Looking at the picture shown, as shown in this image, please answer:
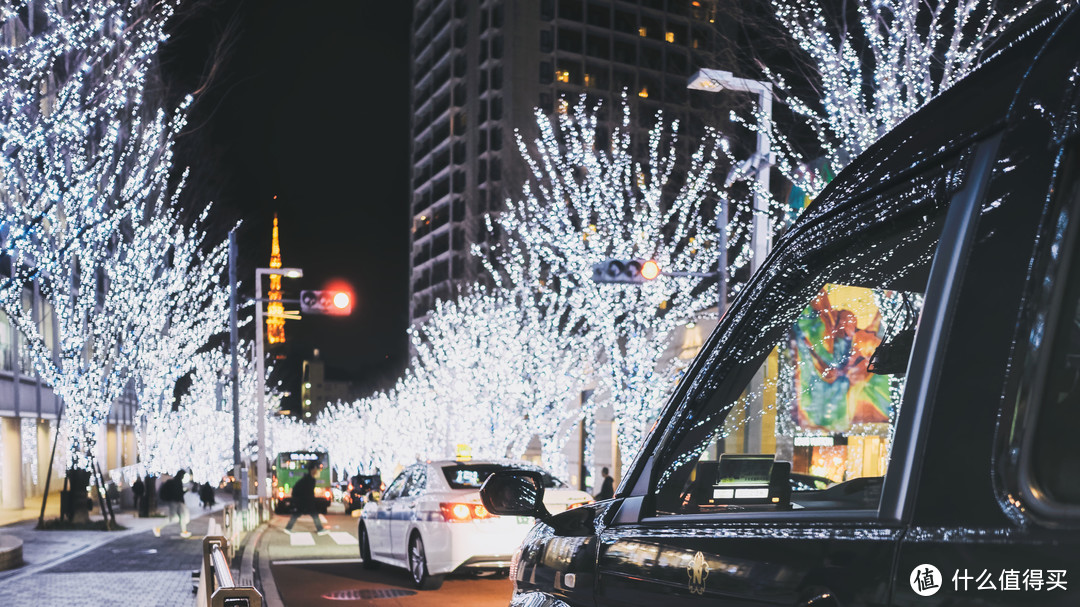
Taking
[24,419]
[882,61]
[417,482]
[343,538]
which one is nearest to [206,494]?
[24,419]

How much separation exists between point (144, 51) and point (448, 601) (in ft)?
36.8

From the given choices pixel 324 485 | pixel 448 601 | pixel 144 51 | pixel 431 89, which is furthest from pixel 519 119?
pixel 448 601

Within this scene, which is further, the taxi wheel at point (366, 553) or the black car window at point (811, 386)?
the taxi wheel at point (366, 553)

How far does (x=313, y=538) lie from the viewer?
21.3 m

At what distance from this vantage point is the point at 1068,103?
158 centimetres

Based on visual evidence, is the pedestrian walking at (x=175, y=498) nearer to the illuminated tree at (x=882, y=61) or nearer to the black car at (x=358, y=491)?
the black car at (x=358, y=491)

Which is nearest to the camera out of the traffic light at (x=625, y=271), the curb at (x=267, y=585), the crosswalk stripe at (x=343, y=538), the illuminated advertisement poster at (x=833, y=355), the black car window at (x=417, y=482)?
the illuminated advertisement poster at (x=833, y=355)

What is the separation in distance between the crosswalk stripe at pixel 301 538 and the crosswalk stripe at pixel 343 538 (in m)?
0.46

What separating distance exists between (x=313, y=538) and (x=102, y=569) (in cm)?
667

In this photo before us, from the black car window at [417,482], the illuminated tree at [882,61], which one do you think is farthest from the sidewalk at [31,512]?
the illuminated tree at [882,61]

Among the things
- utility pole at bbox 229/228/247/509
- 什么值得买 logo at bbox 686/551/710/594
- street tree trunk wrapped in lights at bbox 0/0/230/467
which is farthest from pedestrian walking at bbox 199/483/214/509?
什么值得买 logo at bbox 686/551/710/594

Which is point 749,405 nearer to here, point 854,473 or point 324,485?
point 854,473

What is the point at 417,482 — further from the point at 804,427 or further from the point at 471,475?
the point at 804,427

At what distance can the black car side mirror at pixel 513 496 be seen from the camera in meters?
3.50
